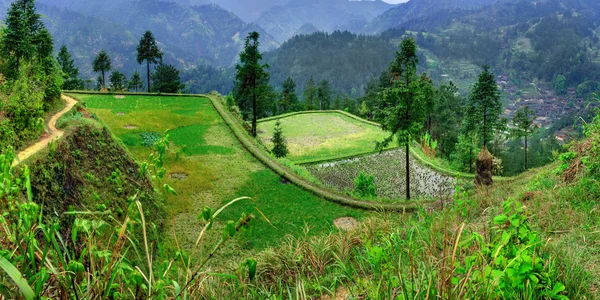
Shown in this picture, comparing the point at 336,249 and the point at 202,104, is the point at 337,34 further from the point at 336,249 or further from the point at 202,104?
the point at 336,249

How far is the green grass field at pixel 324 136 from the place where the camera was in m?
28.8

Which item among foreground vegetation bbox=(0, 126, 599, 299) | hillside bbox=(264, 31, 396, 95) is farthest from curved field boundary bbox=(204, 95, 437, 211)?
hillside bbox=(264, 31, 396, 95)

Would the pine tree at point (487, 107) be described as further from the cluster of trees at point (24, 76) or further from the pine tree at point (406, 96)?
the cluster of trees at point (24, 76)

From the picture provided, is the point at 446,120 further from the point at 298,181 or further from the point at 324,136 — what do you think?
the point at 298,181

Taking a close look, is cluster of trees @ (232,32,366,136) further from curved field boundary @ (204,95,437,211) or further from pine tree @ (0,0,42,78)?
pine tree @ (0,0,42,78)

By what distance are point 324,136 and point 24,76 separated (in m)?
24.7

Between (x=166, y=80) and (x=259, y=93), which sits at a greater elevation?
(x=166, y=80)

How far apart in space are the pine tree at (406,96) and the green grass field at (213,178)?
4.58 meters

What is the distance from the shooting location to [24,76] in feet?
35.3

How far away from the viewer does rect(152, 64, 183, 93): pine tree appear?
43.4 meters

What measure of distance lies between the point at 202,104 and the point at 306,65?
452ft

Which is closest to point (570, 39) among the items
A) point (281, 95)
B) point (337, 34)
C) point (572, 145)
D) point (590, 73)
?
point (590, 73)

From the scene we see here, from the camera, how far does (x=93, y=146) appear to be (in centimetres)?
1068

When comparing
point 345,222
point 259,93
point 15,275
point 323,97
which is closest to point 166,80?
point 259,93
